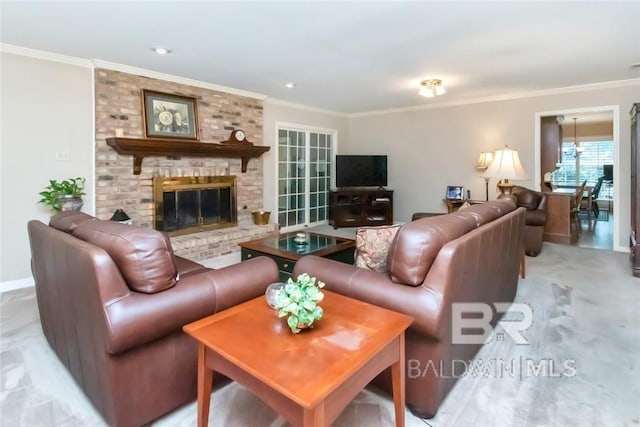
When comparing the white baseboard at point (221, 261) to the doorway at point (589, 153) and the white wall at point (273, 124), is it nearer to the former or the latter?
the white wall at point (273, 124)

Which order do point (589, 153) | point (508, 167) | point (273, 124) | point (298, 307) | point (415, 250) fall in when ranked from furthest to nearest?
1. point (589, 153)
2. point (273, 124)
3. point (508, 167)
4. point (415, 250)
5. point (298, 307)

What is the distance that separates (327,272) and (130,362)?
3.26ft

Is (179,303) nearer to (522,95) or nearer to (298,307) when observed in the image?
(298,307)

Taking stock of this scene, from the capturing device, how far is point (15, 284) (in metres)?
3.48

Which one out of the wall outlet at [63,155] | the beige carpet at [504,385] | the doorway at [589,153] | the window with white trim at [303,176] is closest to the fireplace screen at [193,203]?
the wall outlet at [63,155]

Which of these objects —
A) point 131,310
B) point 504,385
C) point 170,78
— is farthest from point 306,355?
point 170,78

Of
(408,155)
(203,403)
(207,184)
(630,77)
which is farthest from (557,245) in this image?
(203,403)

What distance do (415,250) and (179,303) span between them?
1.08 m

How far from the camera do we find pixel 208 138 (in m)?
4.85

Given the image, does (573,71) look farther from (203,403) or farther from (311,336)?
(203,403)

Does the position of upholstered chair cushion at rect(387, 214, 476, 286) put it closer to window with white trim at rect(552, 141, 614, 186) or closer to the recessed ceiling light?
the recessed ceiling light

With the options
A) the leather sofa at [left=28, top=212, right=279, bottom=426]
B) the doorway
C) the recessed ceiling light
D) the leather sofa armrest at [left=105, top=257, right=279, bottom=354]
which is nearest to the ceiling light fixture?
the recessed ceiling light

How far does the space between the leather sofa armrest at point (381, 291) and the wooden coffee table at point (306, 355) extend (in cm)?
14

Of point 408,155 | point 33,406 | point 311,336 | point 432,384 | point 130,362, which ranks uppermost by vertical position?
point 408,155
